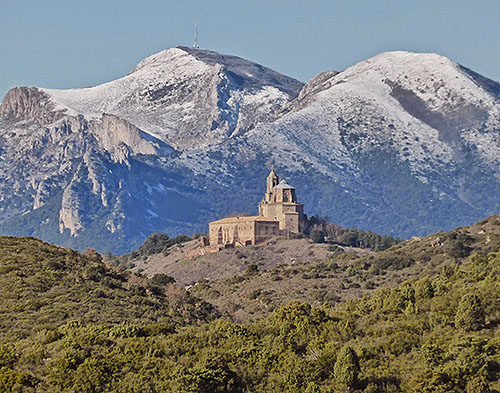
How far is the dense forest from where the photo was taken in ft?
177

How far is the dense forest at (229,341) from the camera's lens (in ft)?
177

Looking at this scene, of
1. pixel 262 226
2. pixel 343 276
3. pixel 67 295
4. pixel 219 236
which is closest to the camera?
pixel 67 295

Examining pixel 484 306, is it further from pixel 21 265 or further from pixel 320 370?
pixel 21 265

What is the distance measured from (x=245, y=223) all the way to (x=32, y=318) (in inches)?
4823

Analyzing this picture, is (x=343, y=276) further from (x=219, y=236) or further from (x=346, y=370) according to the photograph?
(x=346, y=370)

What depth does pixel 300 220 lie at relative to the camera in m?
190

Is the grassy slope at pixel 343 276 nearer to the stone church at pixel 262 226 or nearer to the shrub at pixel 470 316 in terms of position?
the shrub at pixel 470 316

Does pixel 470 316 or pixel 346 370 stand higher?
pixel 470 316

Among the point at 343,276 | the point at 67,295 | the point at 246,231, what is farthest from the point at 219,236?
the point at 67,295

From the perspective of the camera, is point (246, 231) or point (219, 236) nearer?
point (246, 231)

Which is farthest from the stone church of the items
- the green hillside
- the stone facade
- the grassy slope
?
the green hillside

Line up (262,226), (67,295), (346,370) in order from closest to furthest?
(346,370), (67,295), (262,226)

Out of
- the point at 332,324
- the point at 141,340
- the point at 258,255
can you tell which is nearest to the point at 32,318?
the point at 141,340

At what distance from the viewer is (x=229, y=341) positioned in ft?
198
